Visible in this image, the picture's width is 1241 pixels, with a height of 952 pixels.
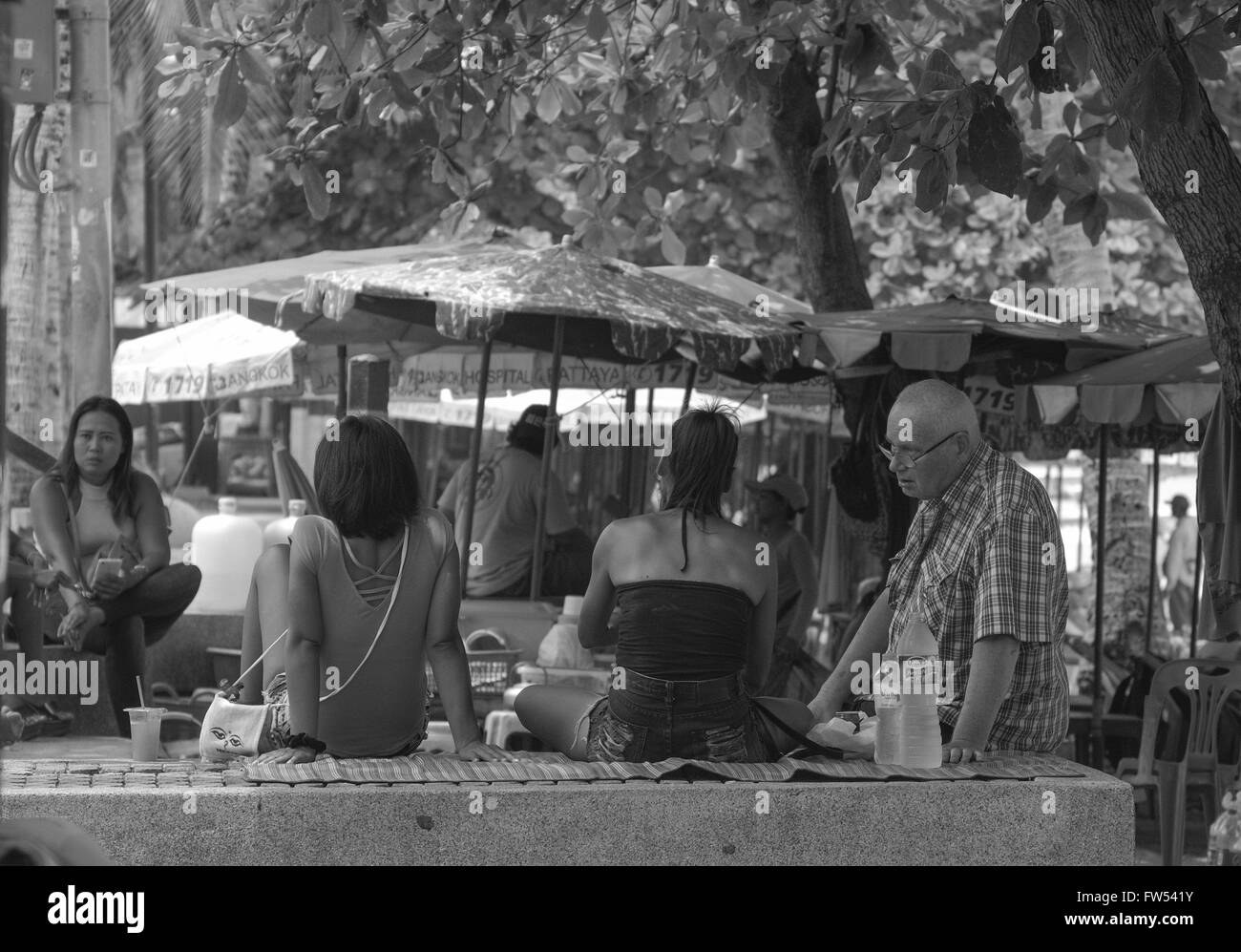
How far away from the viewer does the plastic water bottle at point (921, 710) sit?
5082mm

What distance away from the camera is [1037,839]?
4.91 metres

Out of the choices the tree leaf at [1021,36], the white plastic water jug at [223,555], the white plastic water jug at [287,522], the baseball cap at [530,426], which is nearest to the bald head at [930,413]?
the tree leaf at [1021,36]

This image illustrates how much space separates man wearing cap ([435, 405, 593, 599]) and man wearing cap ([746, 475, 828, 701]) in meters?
1.04

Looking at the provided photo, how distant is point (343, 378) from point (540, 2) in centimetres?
377

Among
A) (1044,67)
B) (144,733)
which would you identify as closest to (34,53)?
(144,733)

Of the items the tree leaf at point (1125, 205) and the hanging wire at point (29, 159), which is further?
the hanging wire at point (29, 159)

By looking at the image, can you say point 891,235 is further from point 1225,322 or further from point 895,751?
point 895,751

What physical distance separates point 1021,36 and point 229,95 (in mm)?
2945

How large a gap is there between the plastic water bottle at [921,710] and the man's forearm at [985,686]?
96 mm

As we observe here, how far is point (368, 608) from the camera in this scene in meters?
5.23

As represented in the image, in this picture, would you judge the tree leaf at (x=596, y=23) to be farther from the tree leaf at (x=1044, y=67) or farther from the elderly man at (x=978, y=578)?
the elderly man at (x=978, y=578)

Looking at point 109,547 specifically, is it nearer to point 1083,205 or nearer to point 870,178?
point 870,178

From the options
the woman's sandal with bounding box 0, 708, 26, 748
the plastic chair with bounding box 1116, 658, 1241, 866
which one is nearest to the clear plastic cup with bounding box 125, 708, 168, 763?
the woman's sandal with bounding box 0, 708, 26, 748

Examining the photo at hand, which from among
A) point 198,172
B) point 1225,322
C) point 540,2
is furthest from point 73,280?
point 198,172
